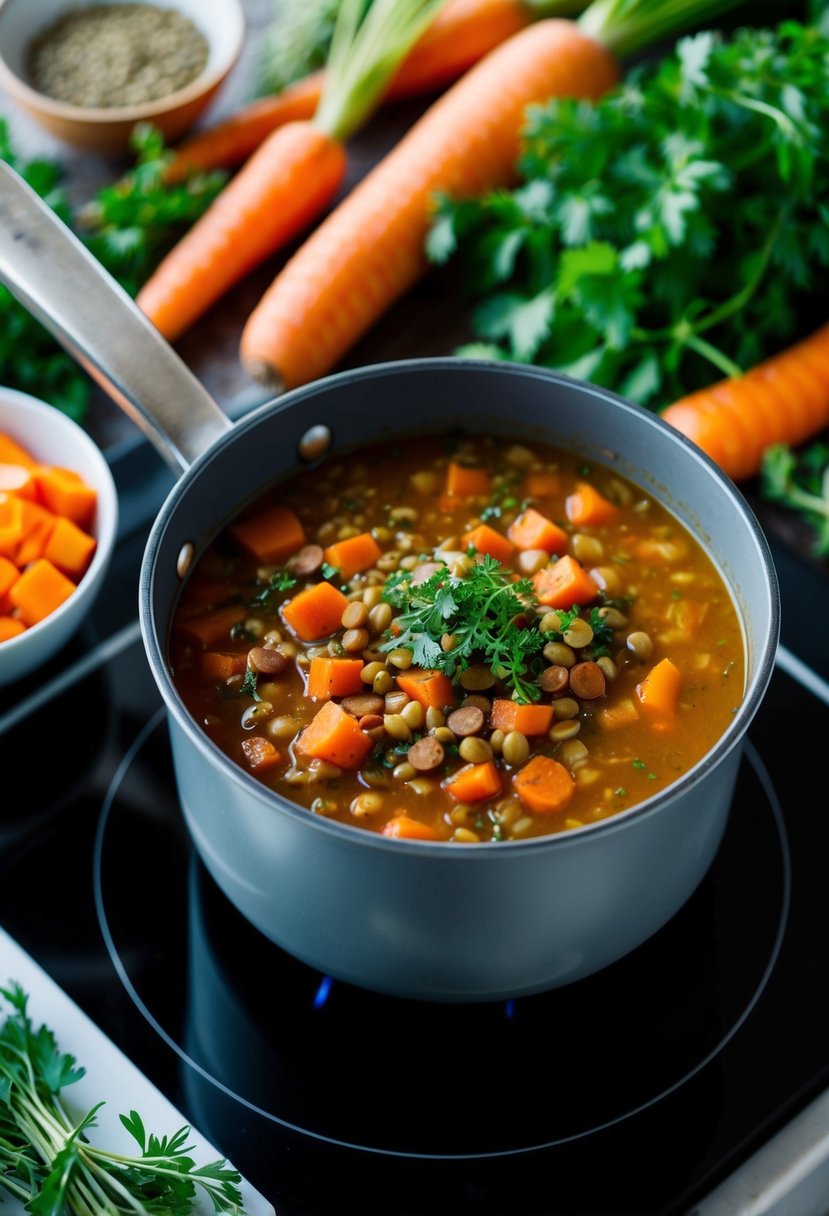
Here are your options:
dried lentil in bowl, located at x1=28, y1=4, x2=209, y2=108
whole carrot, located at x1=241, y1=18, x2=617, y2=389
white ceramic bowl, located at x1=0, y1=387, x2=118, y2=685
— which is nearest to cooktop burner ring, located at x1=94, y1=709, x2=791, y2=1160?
white ceramic bowl, located at x1=0, y1=387, x2=118, y2=685

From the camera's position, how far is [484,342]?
313cm

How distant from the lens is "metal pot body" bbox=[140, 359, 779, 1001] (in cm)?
158

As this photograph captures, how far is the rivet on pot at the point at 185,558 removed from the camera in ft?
6.84

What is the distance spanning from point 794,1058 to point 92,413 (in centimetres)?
198

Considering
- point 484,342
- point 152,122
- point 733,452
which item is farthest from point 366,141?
point 733,452

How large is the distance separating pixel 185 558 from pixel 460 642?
0.51 m

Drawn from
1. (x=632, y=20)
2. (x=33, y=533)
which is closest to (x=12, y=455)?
(x=33, y=533)

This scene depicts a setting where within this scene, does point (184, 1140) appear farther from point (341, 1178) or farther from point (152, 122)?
point (152, 122)

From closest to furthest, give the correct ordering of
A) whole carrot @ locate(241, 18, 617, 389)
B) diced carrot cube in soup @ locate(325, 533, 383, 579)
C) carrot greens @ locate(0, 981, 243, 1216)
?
carrot greens @ locate(0, 981, 243, 1216), diced carrot cube in soup @ locate(325, 533, 383, 579), whole carrot @ locate(241, 18, 617, 389)

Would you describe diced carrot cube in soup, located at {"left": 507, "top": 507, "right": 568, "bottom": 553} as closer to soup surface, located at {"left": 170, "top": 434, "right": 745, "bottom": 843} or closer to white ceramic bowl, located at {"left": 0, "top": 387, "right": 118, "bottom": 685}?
soup surface, located at {"left": 170, "top": 434, "right": 745, "bottom": 843}

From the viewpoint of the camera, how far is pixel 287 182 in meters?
3.26

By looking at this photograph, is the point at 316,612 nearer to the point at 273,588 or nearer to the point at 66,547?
the point at 273,588

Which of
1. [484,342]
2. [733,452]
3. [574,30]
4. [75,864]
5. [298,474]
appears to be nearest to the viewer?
[75,864]

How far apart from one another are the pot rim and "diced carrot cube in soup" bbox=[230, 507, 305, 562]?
22 cm
